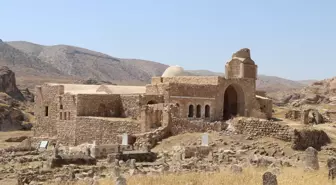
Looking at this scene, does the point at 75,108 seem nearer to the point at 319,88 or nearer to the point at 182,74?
the point at 182,74

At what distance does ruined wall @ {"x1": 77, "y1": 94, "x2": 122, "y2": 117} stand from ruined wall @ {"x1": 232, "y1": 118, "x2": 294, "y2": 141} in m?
9.62

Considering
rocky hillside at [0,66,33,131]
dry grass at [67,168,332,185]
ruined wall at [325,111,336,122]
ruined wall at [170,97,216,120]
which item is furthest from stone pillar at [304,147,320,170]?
rocky hillside at [0,66,33,131]

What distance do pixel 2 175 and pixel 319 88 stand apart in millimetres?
46023

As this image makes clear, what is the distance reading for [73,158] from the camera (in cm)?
1922

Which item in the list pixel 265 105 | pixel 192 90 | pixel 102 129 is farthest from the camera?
pixel 265 105

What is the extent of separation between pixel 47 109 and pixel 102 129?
22.6 feet

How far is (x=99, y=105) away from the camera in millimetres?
31250

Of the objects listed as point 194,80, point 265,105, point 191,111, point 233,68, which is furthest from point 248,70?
point 191,111

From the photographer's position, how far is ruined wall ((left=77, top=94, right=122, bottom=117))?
30.4 metres

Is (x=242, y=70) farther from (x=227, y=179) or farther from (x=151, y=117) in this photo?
(x=227, y=179)

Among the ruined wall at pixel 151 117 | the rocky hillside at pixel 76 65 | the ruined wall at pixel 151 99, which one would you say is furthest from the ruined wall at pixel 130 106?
the rocky hillside at pixel 76 65

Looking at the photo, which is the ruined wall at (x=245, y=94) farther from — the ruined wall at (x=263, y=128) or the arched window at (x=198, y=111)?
the ruined wall at (x=263, y=128)

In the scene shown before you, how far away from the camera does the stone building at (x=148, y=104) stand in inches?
1077

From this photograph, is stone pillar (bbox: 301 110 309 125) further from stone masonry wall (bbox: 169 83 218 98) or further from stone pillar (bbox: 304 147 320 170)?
stone pillar (bbox: 304 147 320 170)
